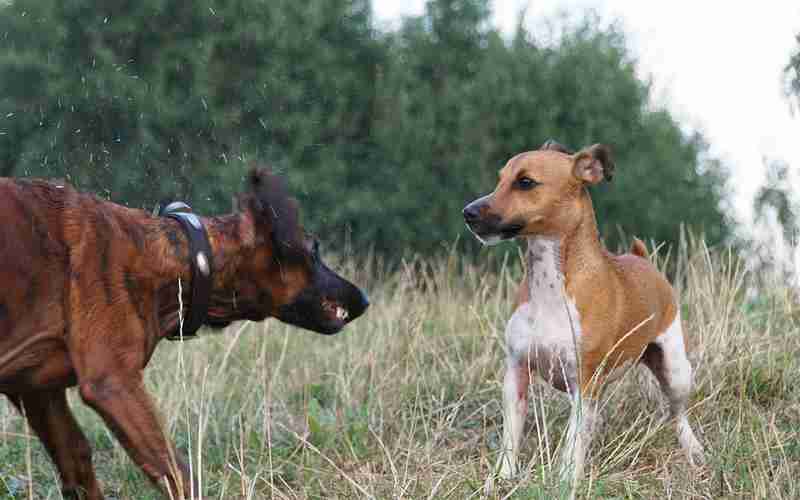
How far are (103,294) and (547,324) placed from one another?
184 cm

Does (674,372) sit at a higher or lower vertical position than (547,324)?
lower

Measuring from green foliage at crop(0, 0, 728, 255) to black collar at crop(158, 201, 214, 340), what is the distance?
3.95m

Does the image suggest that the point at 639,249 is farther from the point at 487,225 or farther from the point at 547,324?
the point at 487,225

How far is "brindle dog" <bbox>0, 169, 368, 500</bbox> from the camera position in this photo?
3.43 meters

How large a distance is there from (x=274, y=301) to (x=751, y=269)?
13.8 feet

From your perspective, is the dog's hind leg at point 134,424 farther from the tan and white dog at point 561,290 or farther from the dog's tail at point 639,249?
the dog's tail at point 639,249

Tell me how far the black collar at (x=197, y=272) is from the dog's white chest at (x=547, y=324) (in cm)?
135

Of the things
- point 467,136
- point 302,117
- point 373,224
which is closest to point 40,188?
point 302,117

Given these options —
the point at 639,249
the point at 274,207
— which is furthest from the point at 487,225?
the point at 639,249

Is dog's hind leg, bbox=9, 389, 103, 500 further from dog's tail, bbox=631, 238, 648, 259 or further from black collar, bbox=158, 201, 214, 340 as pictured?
dog's tail, bbox=631, 238, 648, 259

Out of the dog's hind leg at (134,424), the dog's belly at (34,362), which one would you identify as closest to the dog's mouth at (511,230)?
the dog's hind leg at (134,424)

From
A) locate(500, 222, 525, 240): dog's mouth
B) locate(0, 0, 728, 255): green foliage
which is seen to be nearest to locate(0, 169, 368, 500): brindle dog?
locate(500, 222, 525, 240): dog's mouth

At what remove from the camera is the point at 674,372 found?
4.77 meters

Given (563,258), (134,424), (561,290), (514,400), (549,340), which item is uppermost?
(563,258)
